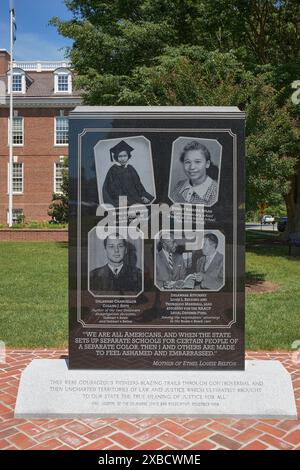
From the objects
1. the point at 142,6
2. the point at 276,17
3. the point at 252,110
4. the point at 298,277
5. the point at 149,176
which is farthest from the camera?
the point at 276,17

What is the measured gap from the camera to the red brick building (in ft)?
126

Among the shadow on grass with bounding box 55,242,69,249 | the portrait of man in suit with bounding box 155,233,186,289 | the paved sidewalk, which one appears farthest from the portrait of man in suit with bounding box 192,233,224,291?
the shadow on grass with bounding box 55,242,69,249

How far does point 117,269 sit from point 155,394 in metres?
1.17

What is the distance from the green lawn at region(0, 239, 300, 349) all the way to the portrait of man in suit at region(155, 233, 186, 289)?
99.8 inches

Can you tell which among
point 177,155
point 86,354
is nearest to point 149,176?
point 177,155

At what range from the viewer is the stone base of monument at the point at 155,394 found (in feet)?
14.5

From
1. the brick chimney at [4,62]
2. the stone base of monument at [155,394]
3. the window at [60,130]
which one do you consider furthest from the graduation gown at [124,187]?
the brick chimney at [4,62]

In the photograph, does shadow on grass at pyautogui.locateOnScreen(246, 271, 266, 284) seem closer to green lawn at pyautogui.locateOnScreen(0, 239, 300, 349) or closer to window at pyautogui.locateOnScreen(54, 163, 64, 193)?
green lawn at pyautogui.locateOnScreen(0, 239, 300, 349)

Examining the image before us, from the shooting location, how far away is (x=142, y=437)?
13.2ft

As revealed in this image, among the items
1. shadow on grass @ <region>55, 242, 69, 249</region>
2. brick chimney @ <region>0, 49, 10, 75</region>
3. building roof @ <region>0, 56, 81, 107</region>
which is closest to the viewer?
shadow on grass @ <region>55, 242, 69, 249</region>

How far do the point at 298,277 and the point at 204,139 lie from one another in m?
9.89

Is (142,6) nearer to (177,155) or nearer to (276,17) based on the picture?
(276,17)

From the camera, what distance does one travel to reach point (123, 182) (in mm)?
4699

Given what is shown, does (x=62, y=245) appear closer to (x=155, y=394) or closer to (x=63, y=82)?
(x=155, y=394)
